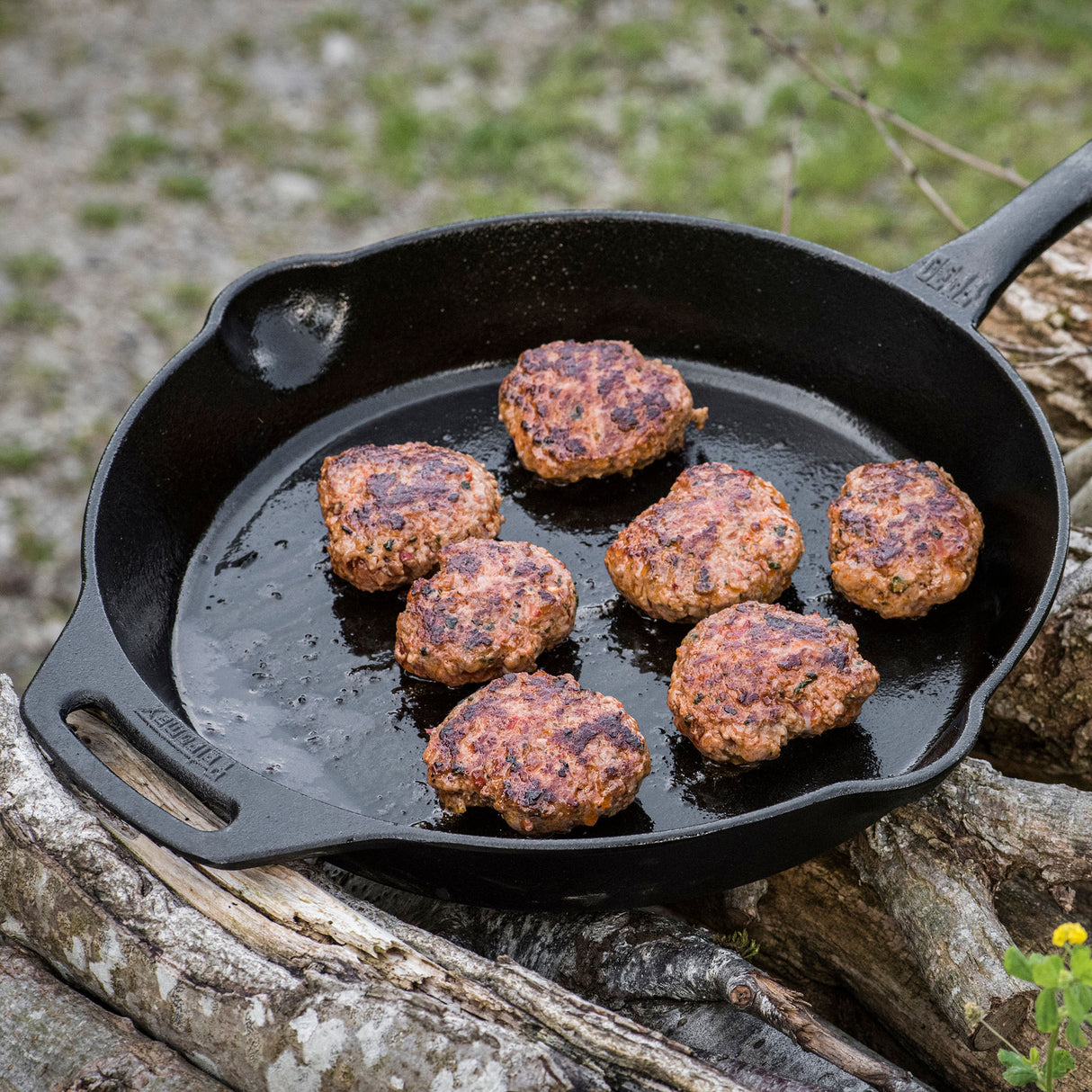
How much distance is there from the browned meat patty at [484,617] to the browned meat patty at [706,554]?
0.66 ft

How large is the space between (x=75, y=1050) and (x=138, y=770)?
0.66 metres

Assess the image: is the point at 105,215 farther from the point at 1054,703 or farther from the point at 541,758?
the point at 1054,703

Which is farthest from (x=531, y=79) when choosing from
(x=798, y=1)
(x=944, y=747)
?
(x=944, y=747)

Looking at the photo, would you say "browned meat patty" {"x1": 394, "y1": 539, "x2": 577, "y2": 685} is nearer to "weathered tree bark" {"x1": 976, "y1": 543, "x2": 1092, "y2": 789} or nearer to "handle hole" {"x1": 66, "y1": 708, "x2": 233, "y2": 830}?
"handle hole" {"x1": 66, "y1": 708, "x2": 233, "y2": 830}

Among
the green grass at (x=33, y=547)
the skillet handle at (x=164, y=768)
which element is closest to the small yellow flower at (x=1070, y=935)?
the skillet handle at (x=164, y=768)

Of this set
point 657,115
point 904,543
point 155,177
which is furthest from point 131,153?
point 904,543

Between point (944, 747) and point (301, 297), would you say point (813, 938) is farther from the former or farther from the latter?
point (301, 297)

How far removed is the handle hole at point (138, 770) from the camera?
2795 millimetres

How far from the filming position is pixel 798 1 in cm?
857

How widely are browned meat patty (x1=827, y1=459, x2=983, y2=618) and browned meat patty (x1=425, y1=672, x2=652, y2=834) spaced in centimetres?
87

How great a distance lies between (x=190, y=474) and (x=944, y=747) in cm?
240

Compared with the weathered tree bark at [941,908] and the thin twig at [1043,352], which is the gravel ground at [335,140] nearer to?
the thin twig at [1043,352]

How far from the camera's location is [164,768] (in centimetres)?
254

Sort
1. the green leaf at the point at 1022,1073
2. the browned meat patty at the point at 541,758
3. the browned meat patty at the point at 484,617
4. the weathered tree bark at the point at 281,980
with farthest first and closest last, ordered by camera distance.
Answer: the browned meat patty at the point at 484,617 < the browned meat patty at the point at 541,758 < the weathered tree bark at the point at 281,980 < the green leaf at the point at 1022,1073
